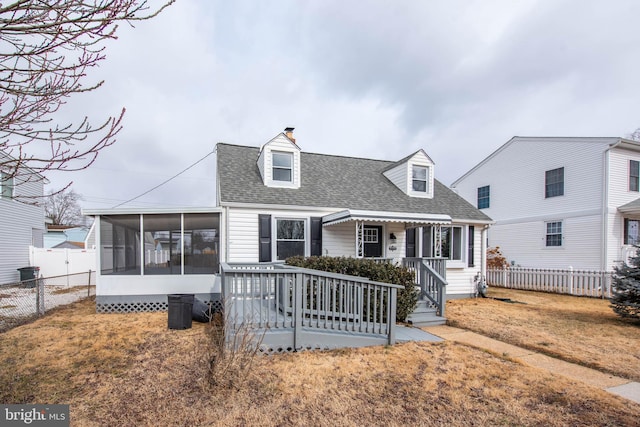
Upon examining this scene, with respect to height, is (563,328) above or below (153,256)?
below

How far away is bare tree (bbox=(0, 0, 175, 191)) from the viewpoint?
2270 mm

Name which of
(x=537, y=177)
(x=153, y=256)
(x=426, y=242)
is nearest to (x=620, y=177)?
(x=537, y=177)

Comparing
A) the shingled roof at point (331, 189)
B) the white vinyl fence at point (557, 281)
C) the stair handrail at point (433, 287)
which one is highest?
the shingled roof at point (331, 189)

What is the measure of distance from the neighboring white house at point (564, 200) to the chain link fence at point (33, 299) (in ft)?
64.8

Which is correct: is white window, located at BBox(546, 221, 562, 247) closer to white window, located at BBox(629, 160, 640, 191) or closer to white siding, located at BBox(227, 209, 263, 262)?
white window, located at BBox(629, 160, 640, 191)

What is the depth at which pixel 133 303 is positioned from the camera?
8562mm

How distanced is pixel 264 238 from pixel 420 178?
7054 mm

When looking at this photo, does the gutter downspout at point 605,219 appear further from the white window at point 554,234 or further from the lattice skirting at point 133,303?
the lattice skirting at point 133,303

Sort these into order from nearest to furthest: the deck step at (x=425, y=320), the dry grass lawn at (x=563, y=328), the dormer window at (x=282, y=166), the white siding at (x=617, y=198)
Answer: the dry grass lawn at (x=563, y=328)
the deck step at (x=425, y=320)
the dormer window at (x=282, y=166)
the white siding at (x=617, y=198)

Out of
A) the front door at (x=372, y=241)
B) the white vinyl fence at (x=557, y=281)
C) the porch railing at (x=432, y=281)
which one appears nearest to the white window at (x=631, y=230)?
the white vinyl fence at (x=557, y=281)

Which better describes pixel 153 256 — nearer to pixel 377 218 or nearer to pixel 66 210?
pixel 377 218

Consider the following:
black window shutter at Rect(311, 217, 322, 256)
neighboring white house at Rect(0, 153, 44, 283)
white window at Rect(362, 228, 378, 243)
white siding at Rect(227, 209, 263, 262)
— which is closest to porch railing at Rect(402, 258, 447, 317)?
white window at Rect(362, 228, 378, 243)

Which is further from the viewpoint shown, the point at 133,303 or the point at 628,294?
the point at 133,303

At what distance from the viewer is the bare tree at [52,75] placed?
227 cm
